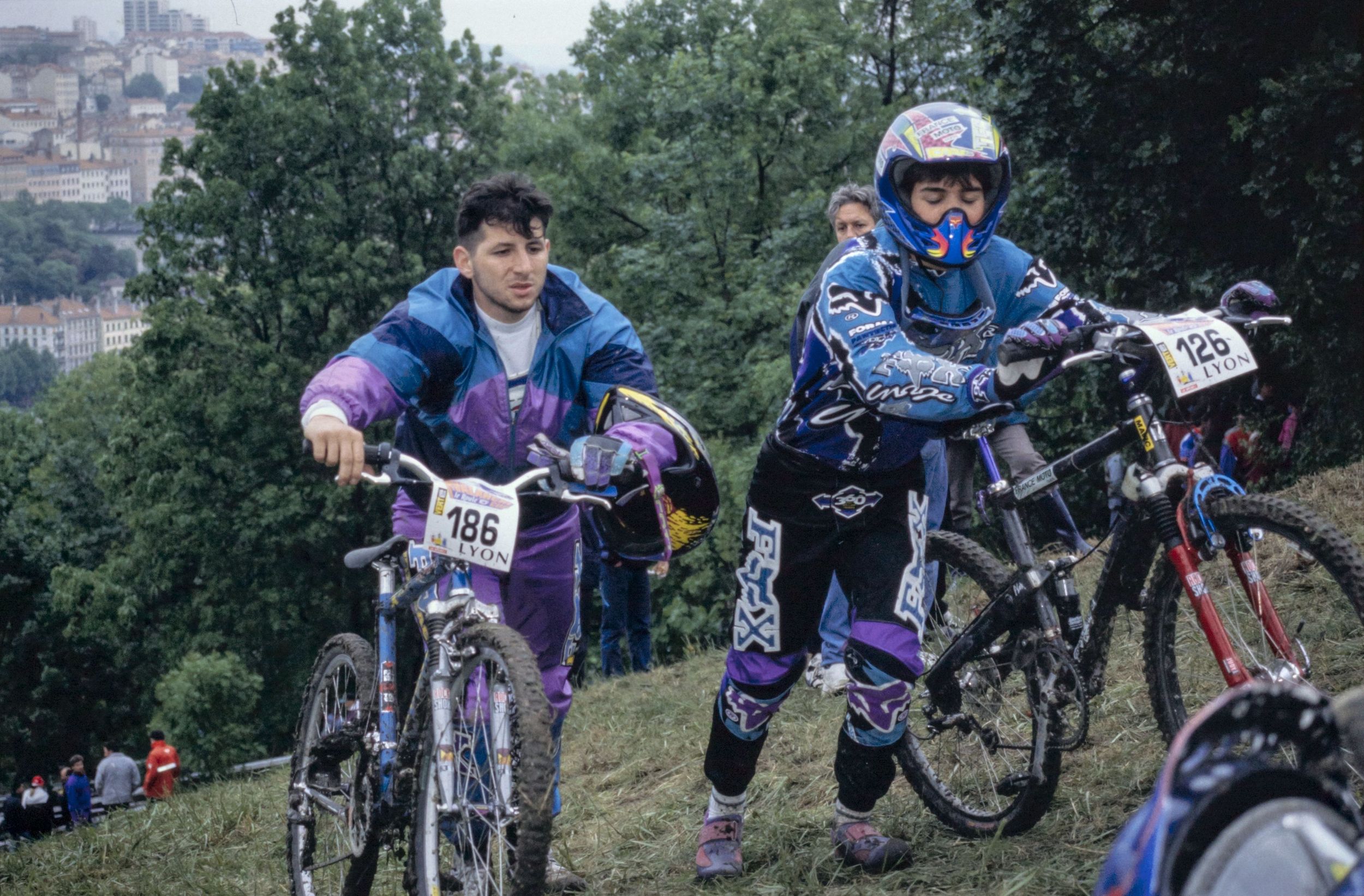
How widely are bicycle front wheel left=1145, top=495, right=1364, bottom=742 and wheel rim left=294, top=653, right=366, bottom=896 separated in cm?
254

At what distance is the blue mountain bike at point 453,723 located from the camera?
136 inches

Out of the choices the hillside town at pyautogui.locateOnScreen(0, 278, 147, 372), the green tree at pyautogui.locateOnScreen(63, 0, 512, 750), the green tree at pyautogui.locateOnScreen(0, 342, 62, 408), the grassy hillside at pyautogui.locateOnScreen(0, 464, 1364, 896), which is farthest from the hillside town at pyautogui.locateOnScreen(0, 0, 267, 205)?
the grassy hillside at pyautogui.locateOnScreen(0, 464, 1364, 896)

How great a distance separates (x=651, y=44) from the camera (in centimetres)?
3106

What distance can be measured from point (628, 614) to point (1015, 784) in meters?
6.70

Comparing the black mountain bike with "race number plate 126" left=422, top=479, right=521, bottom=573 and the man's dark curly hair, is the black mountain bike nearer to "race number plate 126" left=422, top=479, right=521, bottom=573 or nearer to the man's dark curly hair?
"race number plate 126" left=422, top=479, right=521, bottom=573

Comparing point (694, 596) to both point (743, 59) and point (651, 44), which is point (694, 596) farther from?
point (651, 44)

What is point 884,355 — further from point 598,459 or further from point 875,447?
point 598,459

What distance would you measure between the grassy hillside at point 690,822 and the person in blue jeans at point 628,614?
1738 mm

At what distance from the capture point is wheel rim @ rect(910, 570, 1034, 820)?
4.64 meters

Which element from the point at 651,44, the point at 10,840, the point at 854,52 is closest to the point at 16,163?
the point at 651,44

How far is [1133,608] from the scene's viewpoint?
14.0 feet

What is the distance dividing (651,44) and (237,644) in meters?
15.9

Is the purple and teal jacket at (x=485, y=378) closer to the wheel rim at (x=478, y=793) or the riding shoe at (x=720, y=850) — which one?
the wheel rim at (x=478, y=793)

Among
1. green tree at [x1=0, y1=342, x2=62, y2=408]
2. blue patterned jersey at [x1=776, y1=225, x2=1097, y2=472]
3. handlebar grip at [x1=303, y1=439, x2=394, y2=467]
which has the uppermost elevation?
blue patterned jersey at [x1=776, y1=225, x2=1097, y2=472]
